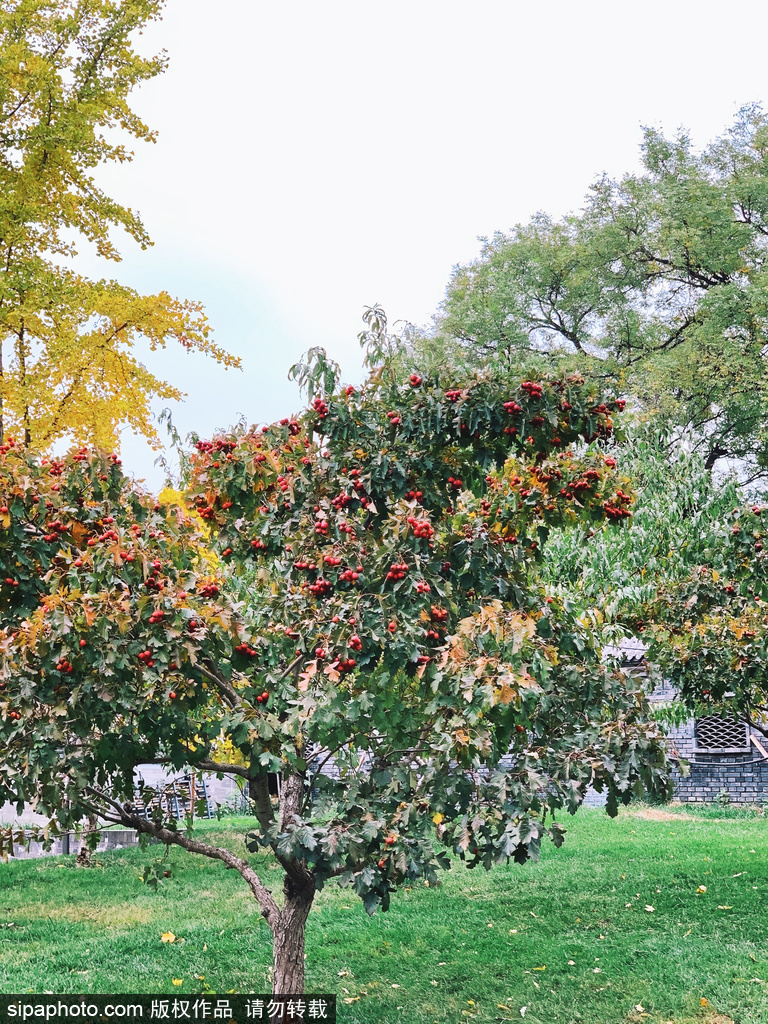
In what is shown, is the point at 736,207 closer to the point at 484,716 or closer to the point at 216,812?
the point at 216,812

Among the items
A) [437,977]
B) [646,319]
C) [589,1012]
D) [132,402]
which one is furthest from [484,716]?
[646,319]

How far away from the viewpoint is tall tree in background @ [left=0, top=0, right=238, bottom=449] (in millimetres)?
9242

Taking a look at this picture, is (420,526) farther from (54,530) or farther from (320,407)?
(54,530)

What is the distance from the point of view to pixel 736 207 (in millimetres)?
17125

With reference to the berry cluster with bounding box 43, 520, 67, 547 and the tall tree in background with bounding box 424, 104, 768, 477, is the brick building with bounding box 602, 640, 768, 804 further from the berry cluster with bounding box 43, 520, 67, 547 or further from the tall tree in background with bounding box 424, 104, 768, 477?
the berry cluster with bounding box 43, 520, 67, 547

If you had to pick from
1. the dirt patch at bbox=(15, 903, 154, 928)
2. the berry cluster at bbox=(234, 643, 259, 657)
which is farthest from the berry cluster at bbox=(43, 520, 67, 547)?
the dirt patch at bbox=(15, 903, 154, 928)

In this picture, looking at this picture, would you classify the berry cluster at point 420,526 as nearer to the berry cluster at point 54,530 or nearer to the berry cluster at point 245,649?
the berry cluster at point 245,649

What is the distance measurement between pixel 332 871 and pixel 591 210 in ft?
55.2

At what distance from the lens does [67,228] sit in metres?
10.4

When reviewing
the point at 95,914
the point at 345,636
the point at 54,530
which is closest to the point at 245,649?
the point at 345,636

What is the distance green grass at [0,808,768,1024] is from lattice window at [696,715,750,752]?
527cm

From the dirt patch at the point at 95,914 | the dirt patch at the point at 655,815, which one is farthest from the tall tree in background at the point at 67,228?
the dirt patch at the point at 655,815

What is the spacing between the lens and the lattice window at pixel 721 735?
1591cm

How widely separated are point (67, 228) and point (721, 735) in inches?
511
